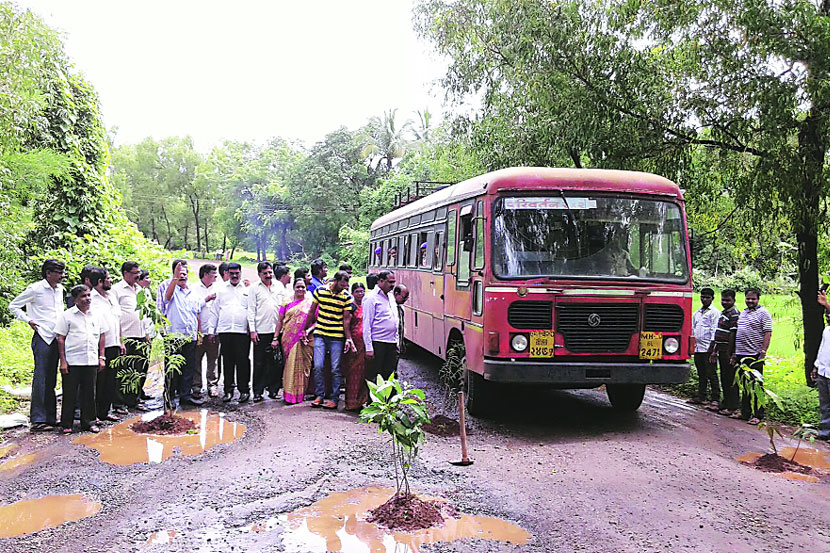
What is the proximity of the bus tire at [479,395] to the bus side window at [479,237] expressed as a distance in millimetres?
1372

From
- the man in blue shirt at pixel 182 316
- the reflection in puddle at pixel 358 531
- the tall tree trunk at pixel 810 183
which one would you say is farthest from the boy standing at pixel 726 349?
the man in blue shirt at pixel 182 316

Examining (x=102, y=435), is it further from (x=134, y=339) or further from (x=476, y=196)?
(x=476, y=196)

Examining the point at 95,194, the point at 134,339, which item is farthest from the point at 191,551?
the point at 95,194

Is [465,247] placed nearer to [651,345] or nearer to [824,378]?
[651,345]

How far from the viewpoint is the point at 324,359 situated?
29.1 ft

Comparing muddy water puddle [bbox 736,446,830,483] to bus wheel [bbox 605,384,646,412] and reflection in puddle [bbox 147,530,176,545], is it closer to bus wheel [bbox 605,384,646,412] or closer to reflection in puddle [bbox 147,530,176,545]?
bus wheel [bbox 605,384,646,412]

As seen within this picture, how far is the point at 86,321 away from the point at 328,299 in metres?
2.69

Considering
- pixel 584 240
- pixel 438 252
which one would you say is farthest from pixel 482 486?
pixel 438 252

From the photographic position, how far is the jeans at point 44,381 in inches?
300

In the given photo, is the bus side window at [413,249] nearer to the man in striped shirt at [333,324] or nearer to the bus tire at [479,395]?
the man in striped shirt at [333,324]

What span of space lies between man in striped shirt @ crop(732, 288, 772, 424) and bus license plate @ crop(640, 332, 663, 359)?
4.89 feet

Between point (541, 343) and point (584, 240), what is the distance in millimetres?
1258

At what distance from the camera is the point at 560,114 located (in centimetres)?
1142

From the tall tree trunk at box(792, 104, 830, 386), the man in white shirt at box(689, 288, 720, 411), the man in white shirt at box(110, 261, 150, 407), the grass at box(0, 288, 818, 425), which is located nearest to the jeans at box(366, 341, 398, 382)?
the man in white shirt at box(110, 261, 150, 407)
